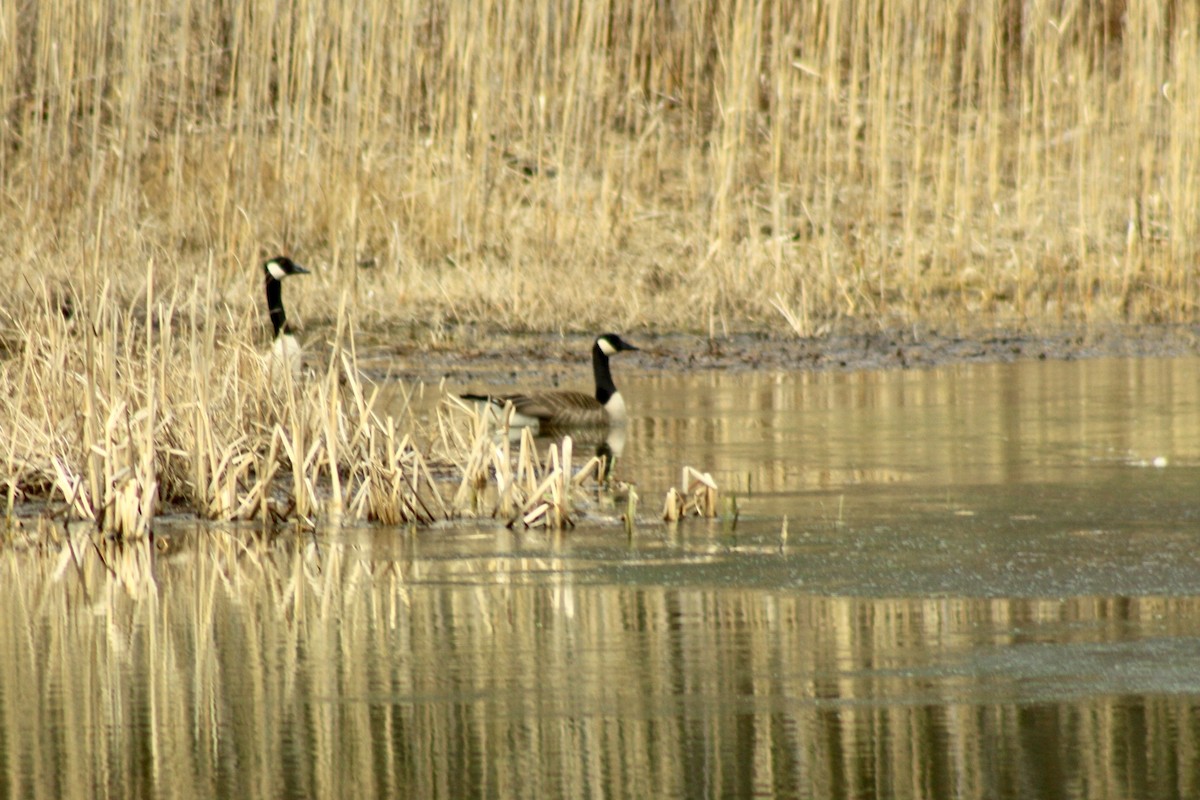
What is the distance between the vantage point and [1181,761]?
164 inches

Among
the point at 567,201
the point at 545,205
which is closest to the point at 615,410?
the point at 567,201

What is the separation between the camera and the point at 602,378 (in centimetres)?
1184

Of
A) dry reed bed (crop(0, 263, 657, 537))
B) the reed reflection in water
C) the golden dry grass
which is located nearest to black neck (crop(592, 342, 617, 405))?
dry reed bed (crop(0, 263, 657, 537))

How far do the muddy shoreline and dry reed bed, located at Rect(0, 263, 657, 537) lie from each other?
5.37 meters

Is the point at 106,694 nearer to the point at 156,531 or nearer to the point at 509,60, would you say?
the point at 156,531

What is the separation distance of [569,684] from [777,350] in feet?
34.0

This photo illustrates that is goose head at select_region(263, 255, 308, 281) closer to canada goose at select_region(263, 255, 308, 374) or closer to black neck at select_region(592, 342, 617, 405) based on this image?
canada goose at select_region(263, 255, 308, 374)

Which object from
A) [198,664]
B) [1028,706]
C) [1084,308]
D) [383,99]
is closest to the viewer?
[1028,706]

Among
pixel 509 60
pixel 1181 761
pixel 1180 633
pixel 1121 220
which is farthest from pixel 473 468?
pixel 1121 220

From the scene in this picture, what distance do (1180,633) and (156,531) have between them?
3929 millimetres

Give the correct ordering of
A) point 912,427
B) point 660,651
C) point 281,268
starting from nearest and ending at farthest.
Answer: point 660,651 < point 912,427 < point 281,268

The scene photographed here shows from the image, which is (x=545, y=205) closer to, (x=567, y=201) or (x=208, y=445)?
(x=567, y=201)

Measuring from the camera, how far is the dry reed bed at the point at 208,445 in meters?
7.60

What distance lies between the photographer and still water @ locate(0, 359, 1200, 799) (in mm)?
4219
